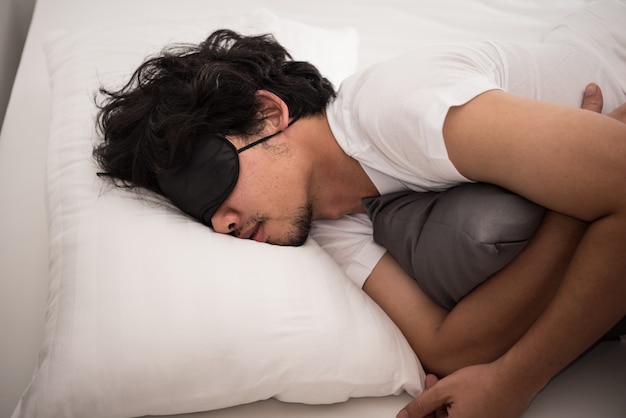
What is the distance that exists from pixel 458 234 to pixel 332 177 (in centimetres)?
41

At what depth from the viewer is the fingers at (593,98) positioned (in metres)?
1.38

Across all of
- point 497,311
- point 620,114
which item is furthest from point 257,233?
point 620,114

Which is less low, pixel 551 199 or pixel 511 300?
pixel 551 199

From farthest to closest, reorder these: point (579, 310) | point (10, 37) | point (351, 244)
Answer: point (10, 37) → point (351, 244) → point (579, 310)

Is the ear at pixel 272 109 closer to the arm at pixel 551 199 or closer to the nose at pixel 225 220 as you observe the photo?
the nose at pixel 225 220

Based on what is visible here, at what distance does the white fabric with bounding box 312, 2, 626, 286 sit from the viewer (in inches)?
47.0

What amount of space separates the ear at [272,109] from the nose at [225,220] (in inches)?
9.7

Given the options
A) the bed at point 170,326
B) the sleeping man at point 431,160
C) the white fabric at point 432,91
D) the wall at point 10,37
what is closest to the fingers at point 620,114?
the sleeping man at point 431,160

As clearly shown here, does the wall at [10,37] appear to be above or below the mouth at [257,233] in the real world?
above

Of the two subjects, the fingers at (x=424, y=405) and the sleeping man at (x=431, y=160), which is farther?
the fingers at (x=424, y=405)

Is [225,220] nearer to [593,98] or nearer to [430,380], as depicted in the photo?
[430,380]

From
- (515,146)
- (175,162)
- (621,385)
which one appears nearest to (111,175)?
(175,162)

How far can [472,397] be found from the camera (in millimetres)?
1147

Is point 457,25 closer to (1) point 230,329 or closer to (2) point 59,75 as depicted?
(2) point 59,75
